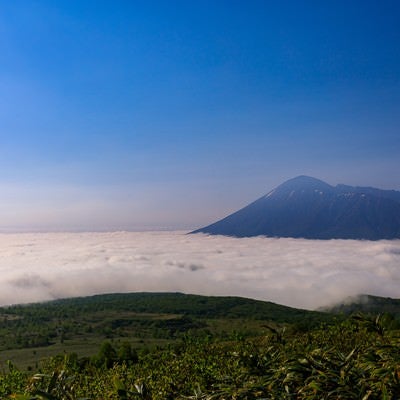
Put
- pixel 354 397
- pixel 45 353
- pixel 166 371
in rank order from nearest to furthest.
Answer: pixel 354 397 < pixel 166 371 < pixel 45 353

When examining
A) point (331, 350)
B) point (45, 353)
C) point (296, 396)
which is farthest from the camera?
point (45, 353)

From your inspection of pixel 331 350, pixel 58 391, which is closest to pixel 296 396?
pixel 331 350

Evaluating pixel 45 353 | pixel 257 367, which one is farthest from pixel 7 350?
pixel 257 367

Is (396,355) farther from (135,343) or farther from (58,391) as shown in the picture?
(135,343)

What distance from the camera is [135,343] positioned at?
7800 inches

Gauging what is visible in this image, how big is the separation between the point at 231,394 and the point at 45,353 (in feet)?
626

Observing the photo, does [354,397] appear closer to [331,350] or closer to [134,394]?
[331,350]

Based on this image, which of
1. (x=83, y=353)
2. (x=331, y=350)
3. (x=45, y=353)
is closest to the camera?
(x=331, y=350)

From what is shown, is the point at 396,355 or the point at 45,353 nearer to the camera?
the point at 396,355

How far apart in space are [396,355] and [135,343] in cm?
20228

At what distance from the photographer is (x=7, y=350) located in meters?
200

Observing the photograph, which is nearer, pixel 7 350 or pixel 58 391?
pixel 58 391

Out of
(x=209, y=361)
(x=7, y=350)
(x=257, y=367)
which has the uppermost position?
(x=257, y=367)

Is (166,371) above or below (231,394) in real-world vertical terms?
below
